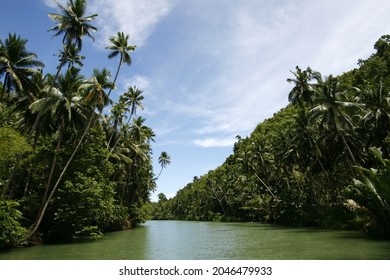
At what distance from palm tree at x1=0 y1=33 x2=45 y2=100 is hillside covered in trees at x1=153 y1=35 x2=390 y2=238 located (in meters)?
24.5

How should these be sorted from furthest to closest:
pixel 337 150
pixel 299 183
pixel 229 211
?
1. pixel 229 211
2. pixel 299 183
3. pixel 337 150

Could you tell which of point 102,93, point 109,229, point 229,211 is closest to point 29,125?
point 102,93

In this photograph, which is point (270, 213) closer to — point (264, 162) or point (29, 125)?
point (264, 162)

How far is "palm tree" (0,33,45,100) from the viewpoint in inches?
959

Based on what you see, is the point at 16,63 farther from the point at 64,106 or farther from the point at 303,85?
the point at 303,85

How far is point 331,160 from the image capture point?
4222 centimetres

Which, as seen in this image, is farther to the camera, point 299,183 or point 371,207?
point 299,183

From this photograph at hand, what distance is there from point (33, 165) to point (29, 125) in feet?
10.9

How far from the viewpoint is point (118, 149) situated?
43.7 m

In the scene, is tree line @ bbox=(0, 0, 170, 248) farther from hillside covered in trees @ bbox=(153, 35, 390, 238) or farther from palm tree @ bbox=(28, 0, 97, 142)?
hillside covered in trees @ bbox=(153, 35, 390, 238)

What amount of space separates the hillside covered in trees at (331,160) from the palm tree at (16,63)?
965 inches

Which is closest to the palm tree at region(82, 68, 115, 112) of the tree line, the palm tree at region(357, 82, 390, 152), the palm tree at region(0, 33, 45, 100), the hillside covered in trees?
the tree line

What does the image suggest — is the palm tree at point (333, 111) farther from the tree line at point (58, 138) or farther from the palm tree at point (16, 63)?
the palm tree at point (16, 63)

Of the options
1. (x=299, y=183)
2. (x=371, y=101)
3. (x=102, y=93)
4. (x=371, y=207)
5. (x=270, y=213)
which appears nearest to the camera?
(x=371, y=207)
